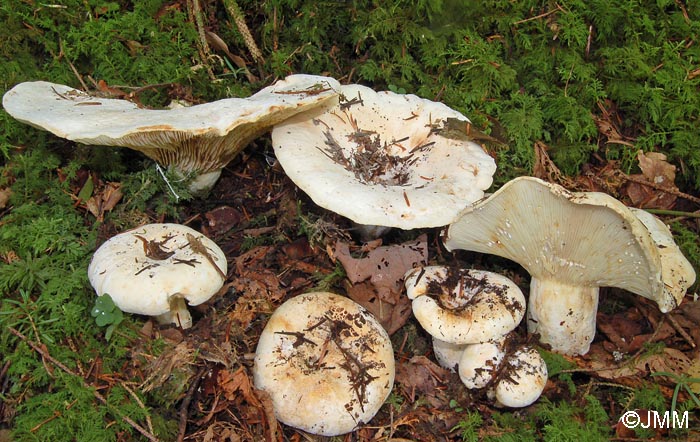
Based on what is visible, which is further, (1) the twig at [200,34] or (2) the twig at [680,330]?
(1) the twig at [200,34]

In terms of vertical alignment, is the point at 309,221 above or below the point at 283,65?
below

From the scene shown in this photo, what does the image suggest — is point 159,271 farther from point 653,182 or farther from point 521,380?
point 653,182

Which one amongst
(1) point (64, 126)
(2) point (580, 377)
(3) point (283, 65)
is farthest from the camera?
(3) point (283, 65)

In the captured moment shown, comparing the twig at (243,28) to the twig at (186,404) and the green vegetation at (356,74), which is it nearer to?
the green vegetation at (356,74)

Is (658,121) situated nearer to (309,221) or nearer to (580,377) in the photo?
(580,377)

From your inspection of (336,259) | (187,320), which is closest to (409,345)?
(336,259)

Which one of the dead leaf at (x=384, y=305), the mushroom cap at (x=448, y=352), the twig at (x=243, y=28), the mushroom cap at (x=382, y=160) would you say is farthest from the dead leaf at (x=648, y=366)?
the twig at (x=243, y=28)

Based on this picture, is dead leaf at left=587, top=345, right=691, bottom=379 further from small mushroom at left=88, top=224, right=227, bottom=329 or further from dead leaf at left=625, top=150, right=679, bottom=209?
small mushroom at left=88, top=224, right=227, bottom=329
